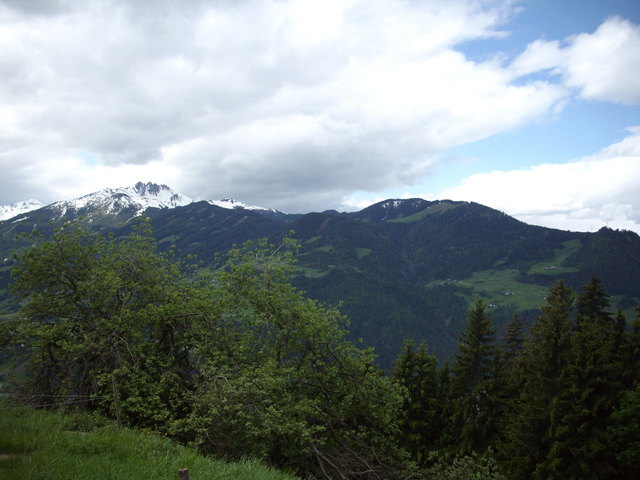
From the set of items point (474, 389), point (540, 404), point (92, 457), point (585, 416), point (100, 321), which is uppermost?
point (100, 321)

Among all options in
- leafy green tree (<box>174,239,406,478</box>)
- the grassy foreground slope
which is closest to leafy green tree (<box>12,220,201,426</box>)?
leafy green tree (<box>174,239,406,478</box>)

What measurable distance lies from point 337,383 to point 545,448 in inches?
727

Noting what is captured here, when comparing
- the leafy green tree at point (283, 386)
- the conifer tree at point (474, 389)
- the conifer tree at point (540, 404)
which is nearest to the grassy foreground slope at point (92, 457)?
the leafy green tree at point (283, 386)

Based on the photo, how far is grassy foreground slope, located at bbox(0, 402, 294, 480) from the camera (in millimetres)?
6440

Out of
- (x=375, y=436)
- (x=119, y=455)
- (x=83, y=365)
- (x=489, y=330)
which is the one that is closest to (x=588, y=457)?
(x=489, y=330)

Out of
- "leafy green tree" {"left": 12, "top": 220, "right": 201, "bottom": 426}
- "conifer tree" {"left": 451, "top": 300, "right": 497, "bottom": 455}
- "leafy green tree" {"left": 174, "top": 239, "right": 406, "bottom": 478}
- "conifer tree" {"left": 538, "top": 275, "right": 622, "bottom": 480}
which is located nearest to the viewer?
"leafy green tree" {"left": 174, "top": 239, "right": 406, "bottom": 478}

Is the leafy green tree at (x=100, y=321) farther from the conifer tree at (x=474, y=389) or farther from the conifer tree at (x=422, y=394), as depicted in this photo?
the conifer tree at (x=474, y=389)

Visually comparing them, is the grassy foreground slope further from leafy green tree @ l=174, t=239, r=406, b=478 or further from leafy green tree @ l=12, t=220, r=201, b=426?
leafy green tree @ l=12, t=220, r=201, b=426

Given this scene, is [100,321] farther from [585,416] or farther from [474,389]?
[474,389]

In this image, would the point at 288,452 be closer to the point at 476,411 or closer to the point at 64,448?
the point at 64,448

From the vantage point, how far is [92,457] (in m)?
7.41

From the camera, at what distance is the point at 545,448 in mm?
24891

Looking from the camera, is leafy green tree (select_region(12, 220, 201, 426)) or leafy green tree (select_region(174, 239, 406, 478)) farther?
leafy green tree (select_region(12, 220, 201, 426))

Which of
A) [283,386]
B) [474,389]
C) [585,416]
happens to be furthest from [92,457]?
[474,389]
